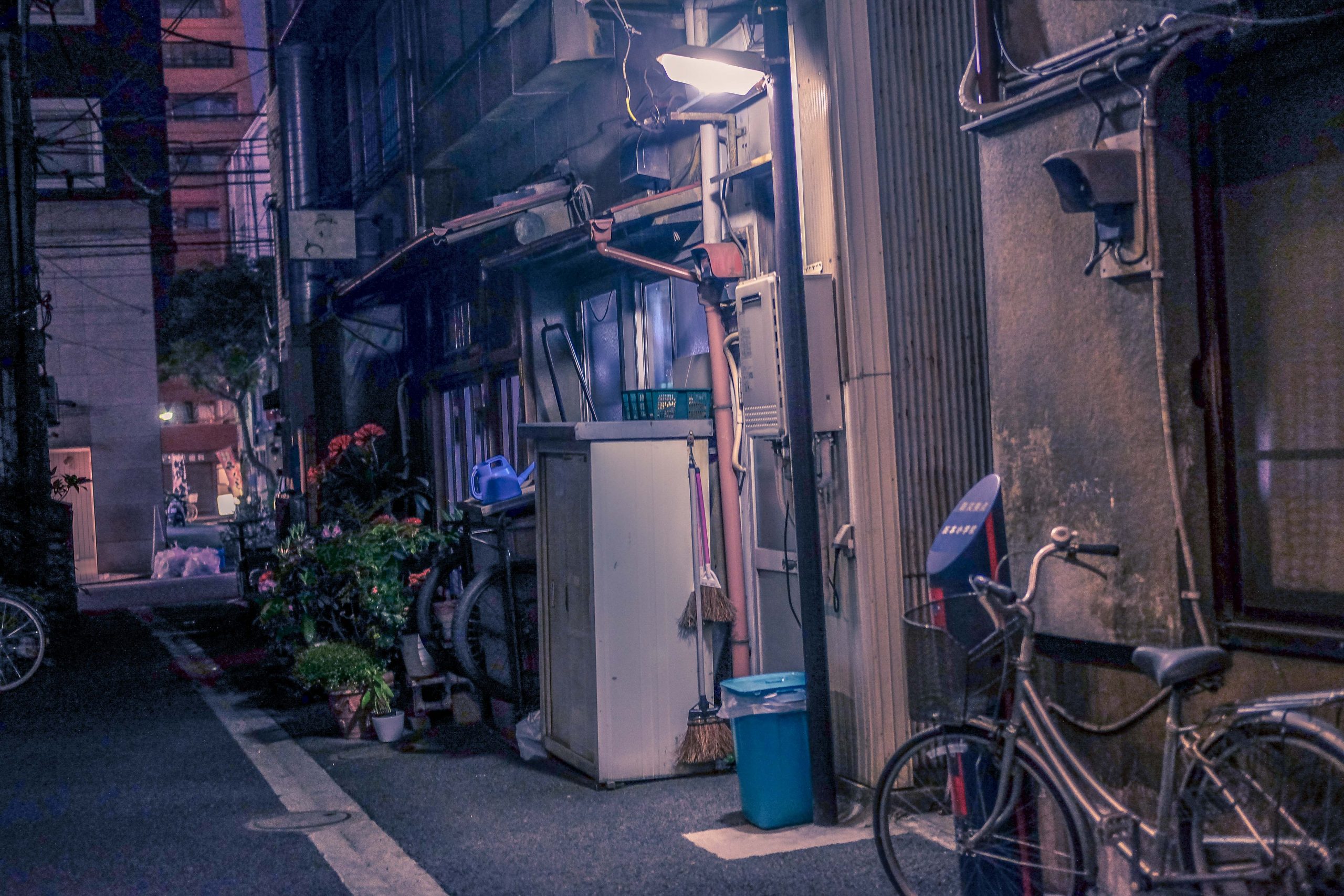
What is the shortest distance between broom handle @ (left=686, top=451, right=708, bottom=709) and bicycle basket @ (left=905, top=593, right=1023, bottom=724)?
301 cm

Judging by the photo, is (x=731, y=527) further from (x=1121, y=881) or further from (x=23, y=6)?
(x=23, y=6)

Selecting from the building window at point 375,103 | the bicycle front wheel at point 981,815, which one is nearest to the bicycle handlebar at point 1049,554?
the bicycle front wheel at point 981,815

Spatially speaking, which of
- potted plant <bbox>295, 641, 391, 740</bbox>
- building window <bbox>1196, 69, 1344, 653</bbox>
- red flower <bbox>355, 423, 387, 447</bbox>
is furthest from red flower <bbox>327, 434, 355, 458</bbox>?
building window <bbox>1196, 69, 1344, 653</bbox>

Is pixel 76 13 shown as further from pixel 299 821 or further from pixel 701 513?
pixel 299 821

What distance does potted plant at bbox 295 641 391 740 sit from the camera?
30.8 ft

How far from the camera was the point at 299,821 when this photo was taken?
7.07m

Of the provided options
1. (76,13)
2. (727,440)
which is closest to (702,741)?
(727,440)

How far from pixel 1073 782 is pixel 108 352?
28818 millimetres

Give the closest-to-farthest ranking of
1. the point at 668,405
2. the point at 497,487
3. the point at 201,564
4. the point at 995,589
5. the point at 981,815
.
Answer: the point at 995,589 < the point at 981,815 < the point at 668,405 < the point at 497,487 < the point at 201,564

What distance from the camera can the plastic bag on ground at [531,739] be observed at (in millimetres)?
8398

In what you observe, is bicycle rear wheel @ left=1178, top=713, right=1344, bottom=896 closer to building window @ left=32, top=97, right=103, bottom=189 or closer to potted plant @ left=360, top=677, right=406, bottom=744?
potted plant @ left=360, top=677, right=406, bottom=744

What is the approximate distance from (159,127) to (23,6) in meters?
18.5

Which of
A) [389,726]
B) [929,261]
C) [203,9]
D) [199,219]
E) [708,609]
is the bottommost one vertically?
[389,726]

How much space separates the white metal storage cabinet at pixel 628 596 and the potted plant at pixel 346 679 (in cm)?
223
